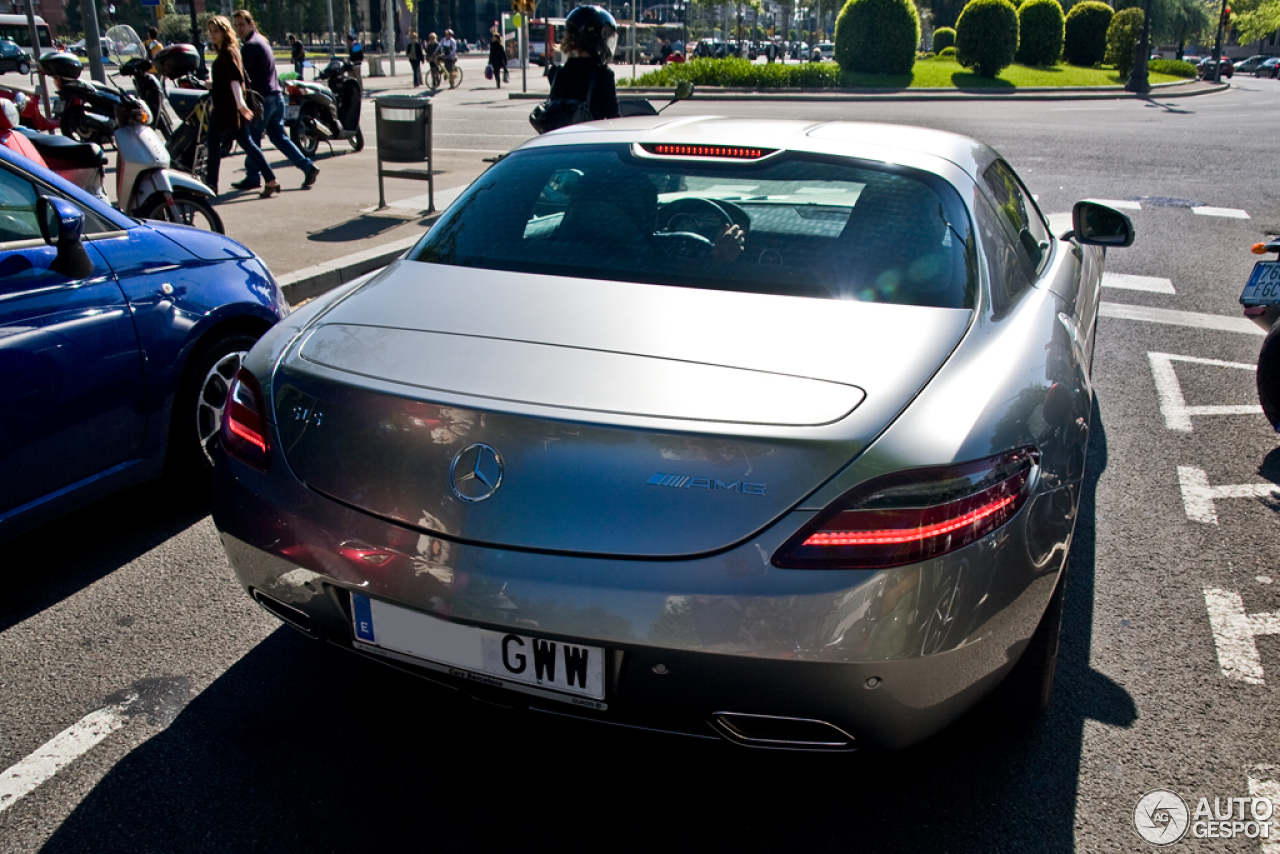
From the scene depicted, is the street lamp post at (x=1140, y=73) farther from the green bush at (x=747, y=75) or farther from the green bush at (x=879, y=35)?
the green bush at (x=747, y=75)

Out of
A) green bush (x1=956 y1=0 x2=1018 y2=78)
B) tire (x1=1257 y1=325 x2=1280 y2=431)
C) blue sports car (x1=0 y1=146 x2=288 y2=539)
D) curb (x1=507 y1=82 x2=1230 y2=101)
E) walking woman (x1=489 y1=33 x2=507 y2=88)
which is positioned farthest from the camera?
walking woman (x1=489 y1=33 x2=507 y2=88)

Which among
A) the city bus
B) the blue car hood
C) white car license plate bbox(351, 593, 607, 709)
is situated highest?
the city bus

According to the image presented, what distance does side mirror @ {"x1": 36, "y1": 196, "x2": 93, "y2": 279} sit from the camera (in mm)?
3291

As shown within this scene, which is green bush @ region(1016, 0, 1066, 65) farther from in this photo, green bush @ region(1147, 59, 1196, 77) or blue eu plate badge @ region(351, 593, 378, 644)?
blue eu plate badge @ region(351, 593, 378, 644)

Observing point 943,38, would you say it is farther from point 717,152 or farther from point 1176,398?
point 717,152

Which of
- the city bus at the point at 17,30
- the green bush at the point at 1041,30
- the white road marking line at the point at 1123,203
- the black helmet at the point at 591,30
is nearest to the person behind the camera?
the black helmet at the point at 591,30

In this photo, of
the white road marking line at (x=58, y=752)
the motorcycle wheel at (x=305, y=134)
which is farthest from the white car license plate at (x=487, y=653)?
the motorcycle wheel at (x=305, y=134)

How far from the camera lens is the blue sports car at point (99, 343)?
3.16 metres

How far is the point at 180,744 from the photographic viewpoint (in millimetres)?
2551

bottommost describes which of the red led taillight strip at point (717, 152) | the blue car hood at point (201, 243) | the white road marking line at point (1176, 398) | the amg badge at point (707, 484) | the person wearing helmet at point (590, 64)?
the white road marking line at point (1176, 398)

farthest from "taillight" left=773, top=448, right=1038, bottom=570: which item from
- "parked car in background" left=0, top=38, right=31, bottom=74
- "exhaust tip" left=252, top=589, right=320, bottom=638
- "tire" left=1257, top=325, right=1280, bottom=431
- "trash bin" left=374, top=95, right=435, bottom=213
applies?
"parked car in background" left=0, top=38, right=31, bottom=74

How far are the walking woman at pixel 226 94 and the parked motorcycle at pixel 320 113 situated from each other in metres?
3.64

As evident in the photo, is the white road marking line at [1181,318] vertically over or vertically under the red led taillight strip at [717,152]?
under

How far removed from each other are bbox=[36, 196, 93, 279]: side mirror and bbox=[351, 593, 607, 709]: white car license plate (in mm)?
1951
